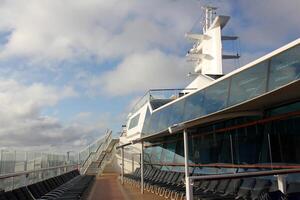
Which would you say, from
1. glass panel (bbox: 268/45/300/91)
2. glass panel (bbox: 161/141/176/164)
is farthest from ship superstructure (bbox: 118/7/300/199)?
glass panel (bbox: 161/141/176/164)

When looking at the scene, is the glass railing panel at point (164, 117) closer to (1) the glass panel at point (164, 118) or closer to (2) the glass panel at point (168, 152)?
(1) the glass panel at point (164, 118)

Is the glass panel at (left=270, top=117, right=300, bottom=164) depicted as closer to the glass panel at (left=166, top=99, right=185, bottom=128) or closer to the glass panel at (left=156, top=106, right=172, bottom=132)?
the glass panel at (left=166, top=99, right=185, bottom=128)

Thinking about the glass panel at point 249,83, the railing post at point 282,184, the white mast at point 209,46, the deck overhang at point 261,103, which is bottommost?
the railing post at point 282,184

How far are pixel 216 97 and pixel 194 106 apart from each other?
1.79m

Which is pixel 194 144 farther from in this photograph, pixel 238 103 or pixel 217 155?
pixel 238 103

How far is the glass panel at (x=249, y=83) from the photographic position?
693 centimetres

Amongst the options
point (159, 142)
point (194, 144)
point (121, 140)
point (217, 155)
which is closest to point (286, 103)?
point (217, 155)

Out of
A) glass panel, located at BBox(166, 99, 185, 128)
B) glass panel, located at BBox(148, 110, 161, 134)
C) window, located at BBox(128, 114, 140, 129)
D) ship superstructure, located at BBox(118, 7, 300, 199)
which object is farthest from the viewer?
window, located at BBox(128, 114, 140, 129)

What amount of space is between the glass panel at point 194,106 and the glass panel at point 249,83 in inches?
64.8

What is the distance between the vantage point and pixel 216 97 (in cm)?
873

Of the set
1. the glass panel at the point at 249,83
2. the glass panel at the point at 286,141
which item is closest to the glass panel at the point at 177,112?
the glass panel at the point at 286,141

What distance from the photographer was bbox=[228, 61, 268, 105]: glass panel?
693 centimetres

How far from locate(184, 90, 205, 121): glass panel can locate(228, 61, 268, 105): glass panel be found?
1646mm

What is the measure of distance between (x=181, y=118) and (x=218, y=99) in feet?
11.5
